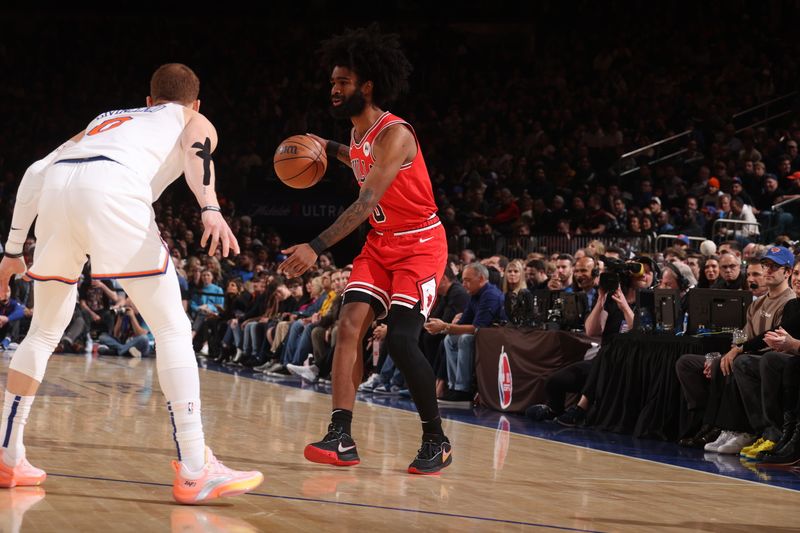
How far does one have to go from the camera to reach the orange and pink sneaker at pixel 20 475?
3.77 m

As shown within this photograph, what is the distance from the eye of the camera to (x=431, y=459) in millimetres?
4617

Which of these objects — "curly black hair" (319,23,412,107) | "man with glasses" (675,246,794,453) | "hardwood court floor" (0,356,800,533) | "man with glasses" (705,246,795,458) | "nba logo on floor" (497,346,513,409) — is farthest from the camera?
"nba logo on floor" (497,346,513,409)

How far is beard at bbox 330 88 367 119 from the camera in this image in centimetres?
481

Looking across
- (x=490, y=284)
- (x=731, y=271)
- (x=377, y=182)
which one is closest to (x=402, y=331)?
(x=377, y=182)

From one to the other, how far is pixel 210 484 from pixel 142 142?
1293 mm

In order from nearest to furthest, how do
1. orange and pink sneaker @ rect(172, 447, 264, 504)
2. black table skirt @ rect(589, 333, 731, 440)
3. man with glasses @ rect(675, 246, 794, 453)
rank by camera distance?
orange and pink sneaker @ rect(172, 447, 264, 504) < man with glasses @ rect(675, 246, 794, 453) < black table skirt @ rect(589, 333, 731, 440)

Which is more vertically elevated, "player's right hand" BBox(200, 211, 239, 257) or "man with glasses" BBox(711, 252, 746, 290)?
"man with glasses" BBox(711, 252, 746, 290)

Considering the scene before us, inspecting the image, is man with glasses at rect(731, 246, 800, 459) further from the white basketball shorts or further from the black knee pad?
the white basketball shorts

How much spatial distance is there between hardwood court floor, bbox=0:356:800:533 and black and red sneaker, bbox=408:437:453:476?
0.07 metres

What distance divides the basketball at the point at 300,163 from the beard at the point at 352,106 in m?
0.41

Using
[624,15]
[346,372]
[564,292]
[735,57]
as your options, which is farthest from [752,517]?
[624,15]

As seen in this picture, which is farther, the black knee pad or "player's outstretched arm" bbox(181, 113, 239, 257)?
the black knee pad

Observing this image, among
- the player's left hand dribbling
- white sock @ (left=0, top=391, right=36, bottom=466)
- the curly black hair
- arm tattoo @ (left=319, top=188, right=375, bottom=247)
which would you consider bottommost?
white sock @ (left=0, top=391, right=36, bottom=466)

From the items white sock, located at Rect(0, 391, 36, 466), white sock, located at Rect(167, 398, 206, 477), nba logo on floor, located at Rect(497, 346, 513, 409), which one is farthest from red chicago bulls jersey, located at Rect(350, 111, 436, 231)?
nba logo on floor, located at Rect(497, 346, 513, 409)
